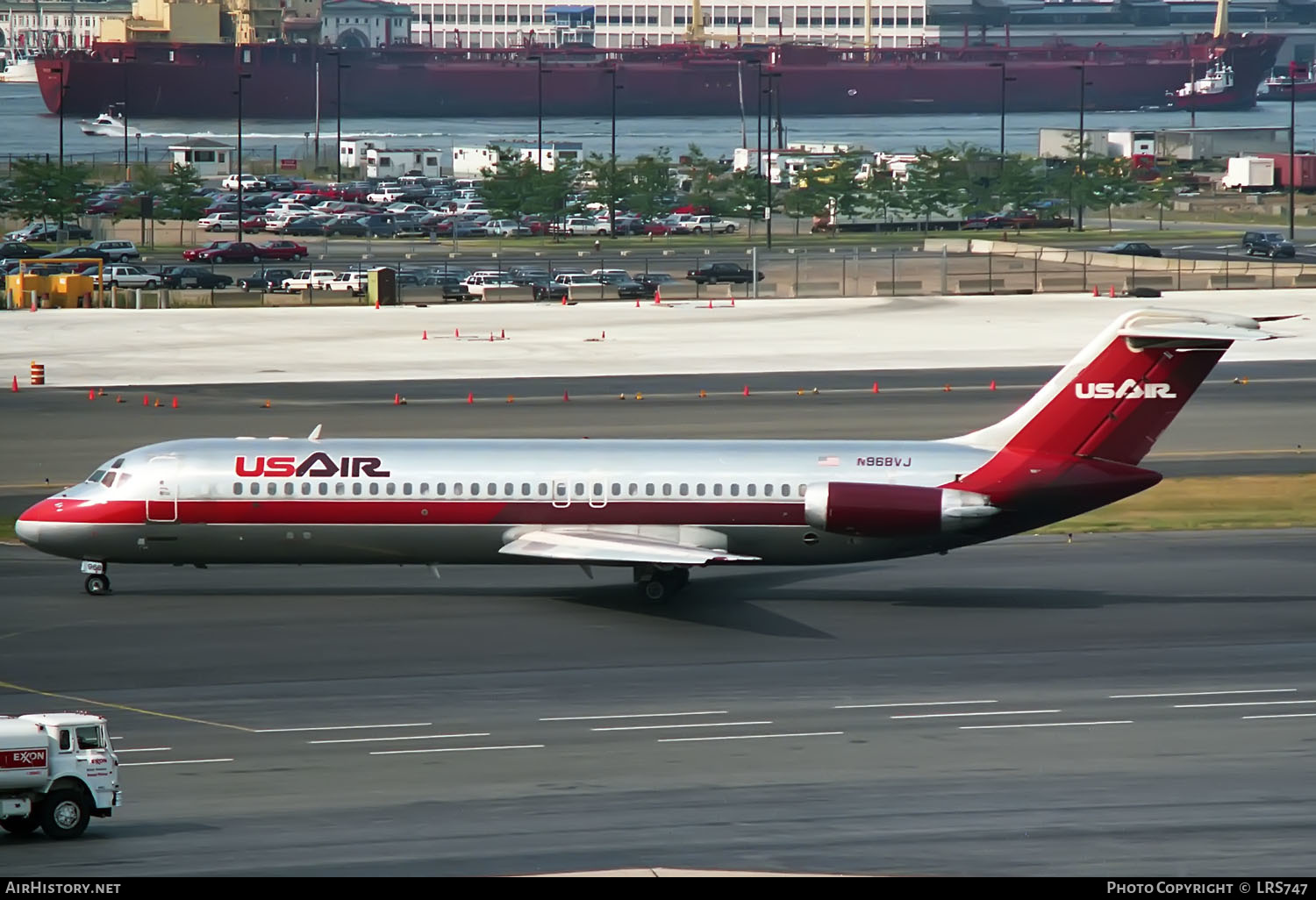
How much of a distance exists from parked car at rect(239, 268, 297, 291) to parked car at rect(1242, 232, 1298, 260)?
61.6 meters

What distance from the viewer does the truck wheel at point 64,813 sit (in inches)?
850

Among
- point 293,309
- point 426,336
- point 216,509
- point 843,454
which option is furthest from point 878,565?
point 293,309

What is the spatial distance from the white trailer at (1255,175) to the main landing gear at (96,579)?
146m

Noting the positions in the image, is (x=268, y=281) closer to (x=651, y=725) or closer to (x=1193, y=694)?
(x=651, y=725)

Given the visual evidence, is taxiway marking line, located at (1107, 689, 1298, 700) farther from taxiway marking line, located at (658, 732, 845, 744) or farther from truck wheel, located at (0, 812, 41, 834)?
truck wheel, located at (0, 812, 41, 834)

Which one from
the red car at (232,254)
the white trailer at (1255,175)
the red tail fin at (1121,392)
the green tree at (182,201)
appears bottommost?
the red tail fin at (1121,392)

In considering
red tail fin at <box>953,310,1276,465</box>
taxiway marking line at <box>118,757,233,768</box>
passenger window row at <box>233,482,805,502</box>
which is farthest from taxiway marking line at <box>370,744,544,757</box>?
red tail fin at <box>953,310,1276,465</box>

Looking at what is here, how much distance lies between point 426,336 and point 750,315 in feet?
55.3

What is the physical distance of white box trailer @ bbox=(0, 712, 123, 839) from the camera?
21234 mm

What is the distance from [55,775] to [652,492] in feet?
52.3

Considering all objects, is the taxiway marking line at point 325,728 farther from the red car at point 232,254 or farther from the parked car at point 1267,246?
the parked car at point 1267,246

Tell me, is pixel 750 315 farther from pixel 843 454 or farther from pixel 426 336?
pixel 843 454

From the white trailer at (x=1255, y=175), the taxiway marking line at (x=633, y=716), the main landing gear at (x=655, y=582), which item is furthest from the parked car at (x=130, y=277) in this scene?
the white trailer at (x=1255, y=175)

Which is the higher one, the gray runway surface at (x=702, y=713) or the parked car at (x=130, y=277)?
the parked car at (x=130, y=277)
